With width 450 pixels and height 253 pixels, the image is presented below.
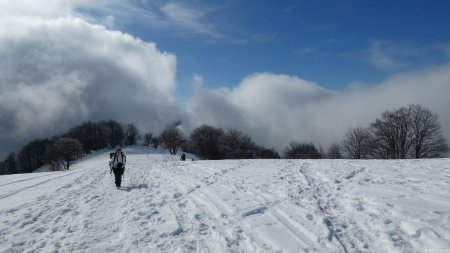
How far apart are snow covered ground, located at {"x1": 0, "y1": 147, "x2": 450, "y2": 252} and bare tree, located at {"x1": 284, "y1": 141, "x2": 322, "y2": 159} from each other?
268 feet

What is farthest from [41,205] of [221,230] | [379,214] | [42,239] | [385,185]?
[385,185]

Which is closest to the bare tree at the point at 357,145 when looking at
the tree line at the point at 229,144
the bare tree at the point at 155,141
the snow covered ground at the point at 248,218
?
the tree line at the point at 229,144

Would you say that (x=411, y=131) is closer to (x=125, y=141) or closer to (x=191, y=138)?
(x=191, y=138)

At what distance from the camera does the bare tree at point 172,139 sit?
449 ft

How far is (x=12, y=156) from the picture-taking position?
14850cm

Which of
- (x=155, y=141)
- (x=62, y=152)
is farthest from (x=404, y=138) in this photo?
(x=155, y=141)

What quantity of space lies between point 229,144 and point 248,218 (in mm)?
101435

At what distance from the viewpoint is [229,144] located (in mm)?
112000

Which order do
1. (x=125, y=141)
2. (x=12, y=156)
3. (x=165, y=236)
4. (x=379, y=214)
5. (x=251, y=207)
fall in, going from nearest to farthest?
→ (x=165, y=236), (x=379, y=214), (x=251, y=207), (x=12, y=156), (x=125, y=141)

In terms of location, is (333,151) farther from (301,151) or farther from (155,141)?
(155,141)

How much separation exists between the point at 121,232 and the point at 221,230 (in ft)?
Answer: 8.95

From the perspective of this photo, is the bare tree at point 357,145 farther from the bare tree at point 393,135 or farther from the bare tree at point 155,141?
the bare tree at point 155,141

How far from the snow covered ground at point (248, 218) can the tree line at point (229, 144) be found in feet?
164

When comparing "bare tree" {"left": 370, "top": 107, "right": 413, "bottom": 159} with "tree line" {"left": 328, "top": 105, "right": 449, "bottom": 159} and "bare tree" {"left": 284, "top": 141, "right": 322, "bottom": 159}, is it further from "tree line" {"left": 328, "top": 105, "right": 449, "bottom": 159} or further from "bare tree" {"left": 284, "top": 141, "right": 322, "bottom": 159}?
"bare tree" {"left": 284, "top": 141, "right": 322, "bottom": 159}
